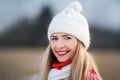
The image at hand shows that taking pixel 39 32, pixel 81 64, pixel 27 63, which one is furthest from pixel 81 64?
pixel 39 32

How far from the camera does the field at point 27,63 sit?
7.14m

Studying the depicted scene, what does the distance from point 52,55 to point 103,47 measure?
5042 millimetres

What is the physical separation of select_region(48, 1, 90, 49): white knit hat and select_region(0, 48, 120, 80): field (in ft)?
11.4

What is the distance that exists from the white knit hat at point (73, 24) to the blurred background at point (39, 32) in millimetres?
4079

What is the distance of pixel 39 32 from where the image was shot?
27.6 ft

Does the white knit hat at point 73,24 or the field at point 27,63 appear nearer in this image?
the white knit hat at point 73,24

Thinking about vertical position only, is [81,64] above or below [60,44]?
below

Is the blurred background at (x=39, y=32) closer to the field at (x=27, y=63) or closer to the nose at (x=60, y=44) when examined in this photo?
the field at (x=27, y=63)

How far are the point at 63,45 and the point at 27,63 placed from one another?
434 cm

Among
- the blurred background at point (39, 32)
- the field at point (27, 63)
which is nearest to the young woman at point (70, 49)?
the field at point (27, 63)

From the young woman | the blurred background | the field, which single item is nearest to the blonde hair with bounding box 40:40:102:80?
the young woman

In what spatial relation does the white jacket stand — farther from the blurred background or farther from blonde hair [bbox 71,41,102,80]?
the blurred background

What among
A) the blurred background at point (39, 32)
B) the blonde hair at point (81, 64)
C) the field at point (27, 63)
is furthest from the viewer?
the blurred background at point (39, 32)

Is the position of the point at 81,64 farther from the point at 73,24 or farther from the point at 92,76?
the point at 73,24
